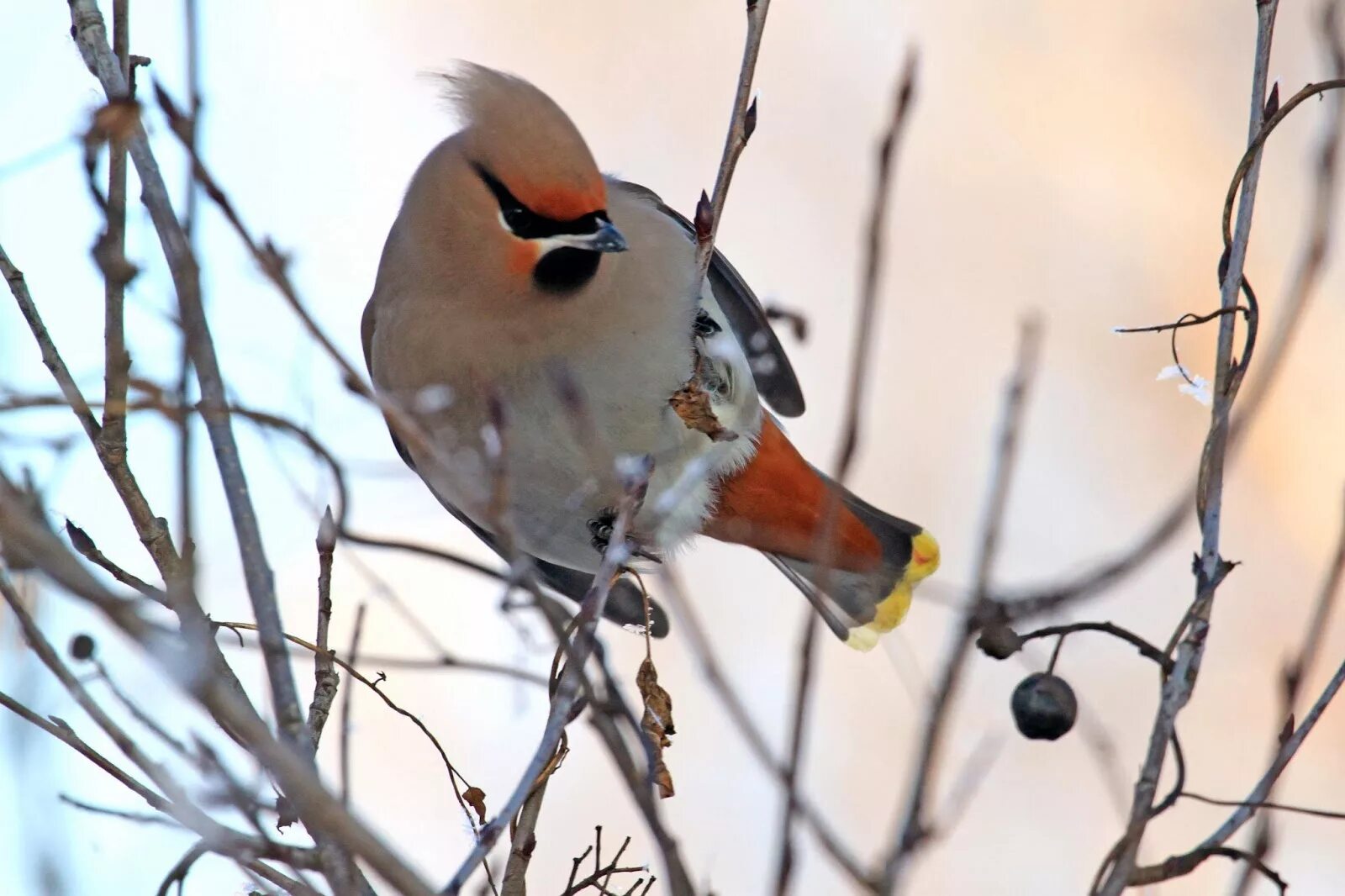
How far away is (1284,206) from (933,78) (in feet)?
3.28

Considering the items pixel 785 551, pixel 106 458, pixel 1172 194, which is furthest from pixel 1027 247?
pixel 106 458

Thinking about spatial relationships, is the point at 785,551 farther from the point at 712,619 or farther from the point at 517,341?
the point at 517,341

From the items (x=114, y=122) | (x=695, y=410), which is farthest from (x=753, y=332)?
(x=114, y=122)

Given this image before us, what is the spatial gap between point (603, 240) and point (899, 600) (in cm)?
163

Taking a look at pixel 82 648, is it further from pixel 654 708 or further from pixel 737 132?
pixel 737 132

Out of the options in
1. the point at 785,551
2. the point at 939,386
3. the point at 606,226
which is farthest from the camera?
the point at 939,386

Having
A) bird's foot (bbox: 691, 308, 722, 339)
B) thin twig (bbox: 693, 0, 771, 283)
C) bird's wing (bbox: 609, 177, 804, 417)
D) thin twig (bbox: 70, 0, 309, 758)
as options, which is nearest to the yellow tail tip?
bird's wing (bbox: 609, 177, 804, 417)

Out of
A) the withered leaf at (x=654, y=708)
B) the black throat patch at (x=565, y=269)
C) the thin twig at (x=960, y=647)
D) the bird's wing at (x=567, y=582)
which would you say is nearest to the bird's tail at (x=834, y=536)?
the bird's wing at (x=567, y=582)

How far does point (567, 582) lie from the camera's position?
3.79 metres

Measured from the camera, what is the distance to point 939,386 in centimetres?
477

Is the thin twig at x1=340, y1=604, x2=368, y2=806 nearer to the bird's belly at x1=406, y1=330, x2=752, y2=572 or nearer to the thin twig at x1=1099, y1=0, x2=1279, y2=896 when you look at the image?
the thin twig at x1=1099, y1=0, x2=1279, y2=896

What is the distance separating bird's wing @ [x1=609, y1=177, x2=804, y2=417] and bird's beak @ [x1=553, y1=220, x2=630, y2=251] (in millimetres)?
875

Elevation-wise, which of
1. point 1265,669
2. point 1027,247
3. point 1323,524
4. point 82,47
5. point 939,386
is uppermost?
point 1027,247

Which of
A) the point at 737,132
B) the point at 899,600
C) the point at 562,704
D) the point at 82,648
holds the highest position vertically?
the point at 899,600
